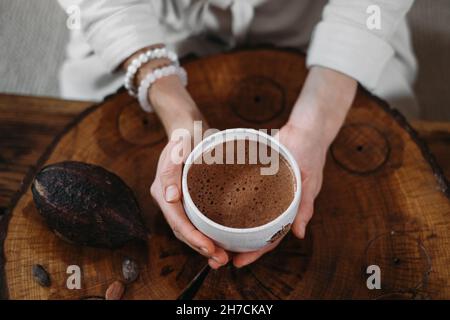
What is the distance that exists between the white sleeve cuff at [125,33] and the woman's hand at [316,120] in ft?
0.76

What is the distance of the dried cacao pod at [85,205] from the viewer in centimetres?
59

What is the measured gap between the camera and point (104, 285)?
622 millimetres

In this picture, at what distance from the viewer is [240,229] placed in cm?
50

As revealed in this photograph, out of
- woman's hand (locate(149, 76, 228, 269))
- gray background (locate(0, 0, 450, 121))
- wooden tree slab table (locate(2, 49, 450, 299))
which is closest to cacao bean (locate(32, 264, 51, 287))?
wooden tree slab table (locate(2, 49, 450, 299))

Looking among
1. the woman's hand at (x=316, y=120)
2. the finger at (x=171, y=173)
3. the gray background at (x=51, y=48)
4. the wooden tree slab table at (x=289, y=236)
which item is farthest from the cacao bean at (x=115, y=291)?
the gray background at (x=51, y=48)

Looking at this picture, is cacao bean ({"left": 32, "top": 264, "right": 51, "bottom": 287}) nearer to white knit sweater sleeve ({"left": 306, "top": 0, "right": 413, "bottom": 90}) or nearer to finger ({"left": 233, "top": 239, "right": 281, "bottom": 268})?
finger ({"left": 233, "top": 239, "right": 281, "bottom": 268})

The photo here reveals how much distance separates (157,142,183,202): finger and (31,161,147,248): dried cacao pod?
62mm

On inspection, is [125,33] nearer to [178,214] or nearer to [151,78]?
[151,78]

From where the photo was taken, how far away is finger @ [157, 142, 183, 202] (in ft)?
1.81

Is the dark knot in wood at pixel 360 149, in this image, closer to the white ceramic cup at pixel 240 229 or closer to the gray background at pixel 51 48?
the white ceramic cup at pixel 240 229
